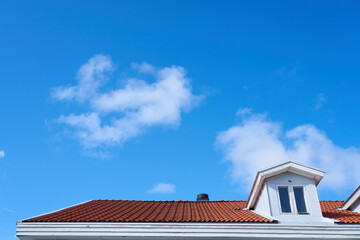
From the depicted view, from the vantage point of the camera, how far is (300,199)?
11305mm

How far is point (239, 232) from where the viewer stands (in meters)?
9.88

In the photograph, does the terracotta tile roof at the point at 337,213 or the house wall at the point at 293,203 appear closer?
the house wall at the point at 293,203

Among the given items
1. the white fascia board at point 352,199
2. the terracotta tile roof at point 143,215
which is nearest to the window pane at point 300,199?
the terracotta tile roof at point 143,215

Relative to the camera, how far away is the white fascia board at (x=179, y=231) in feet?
31.9

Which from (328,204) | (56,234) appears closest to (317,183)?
(328,204)

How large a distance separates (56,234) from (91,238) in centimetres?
107

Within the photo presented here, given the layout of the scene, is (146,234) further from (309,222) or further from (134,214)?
(309,222)

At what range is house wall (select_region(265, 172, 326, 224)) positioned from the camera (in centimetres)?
1058

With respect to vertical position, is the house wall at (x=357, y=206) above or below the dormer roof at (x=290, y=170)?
below

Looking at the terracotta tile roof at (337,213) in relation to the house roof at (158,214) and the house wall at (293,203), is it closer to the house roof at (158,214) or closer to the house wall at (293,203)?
the house roof at (158,214)

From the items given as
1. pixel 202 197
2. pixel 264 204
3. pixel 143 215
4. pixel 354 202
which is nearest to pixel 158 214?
pixel 143 215

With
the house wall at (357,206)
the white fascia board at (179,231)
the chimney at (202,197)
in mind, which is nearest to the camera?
the white fascia board at (179,231)

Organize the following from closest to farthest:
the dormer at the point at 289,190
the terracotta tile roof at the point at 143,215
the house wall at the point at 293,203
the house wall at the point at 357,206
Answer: the terracotta tile roof at the point at 143,215 → the house wall at the point at 293,203 → the dormer at the point at 289,190 → the house wall at the point at 357,206

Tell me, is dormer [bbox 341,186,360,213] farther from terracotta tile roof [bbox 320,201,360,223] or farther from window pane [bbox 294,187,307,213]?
window pane [bbox 294,187,307,213]
